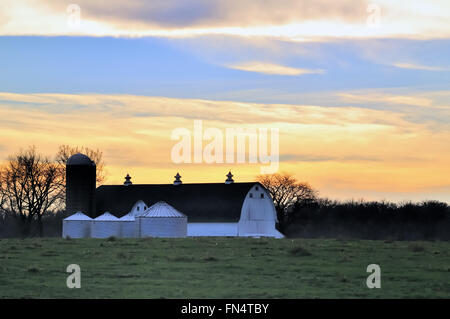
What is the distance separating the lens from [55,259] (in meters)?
38.2

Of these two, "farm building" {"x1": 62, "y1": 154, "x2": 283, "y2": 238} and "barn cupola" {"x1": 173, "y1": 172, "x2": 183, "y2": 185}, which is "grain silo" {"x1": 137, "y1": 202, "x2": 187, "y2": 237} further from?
"barn cupola" {"x1": 173, "y1": 172, "x2": 183, "y2": 185}

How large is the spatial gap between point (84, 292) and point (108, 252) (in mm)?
15476

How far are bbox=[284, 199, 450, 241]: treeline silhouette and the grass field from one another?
42.4m

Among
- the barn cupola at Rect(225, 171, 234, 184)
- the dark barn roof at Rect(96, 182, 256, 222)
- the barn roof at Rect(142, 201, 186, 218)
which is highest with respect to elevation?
the barn cupola at Rect(225, 171, 234, 184)

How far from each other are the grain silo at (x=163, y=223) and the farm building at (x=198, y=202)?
2.22ft

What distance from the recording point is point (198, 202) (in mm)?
86688

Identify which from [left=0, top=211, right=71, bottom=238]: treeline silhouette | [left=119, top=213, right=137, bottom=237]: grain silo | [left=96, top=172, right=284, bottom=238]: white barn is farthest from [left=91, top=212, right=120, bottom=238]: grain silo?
[left=0, top=211, right=71, bottom=238]: treeline silhouette

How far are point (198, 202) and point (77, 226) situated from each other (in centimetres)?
1280

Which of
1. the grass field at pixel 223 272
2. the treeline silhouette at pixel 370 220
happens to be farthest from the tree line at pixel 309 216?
the grass field at pixel 223 272

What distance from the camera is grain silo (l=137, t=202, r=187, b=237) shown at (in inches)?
3034

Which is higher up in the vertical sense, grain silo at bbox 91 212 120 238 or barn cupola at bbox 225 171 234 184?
barn cupola at bbox 225 171 234 184
